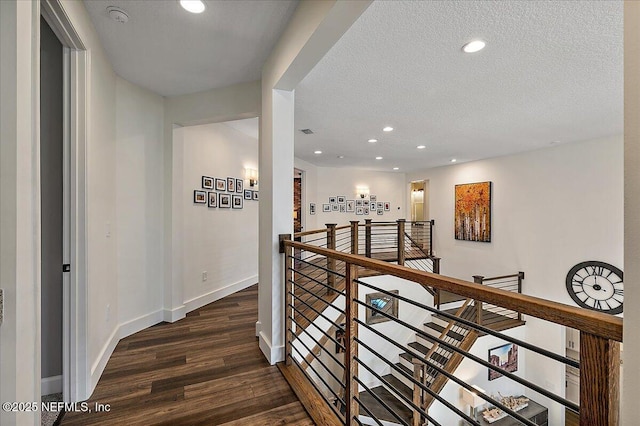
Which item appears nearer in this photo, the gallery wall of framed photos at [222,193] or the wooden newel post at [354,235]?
the gallery wall of framed photos at [222,193]

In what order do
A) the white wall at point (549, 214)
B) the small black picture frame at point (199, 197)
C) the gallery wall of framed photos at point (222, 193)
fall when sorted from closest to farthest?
the small black picture frame at point (199, 197) → the gallery wall of framed photos at point (222, 193) → the white wall at point (549, 214)

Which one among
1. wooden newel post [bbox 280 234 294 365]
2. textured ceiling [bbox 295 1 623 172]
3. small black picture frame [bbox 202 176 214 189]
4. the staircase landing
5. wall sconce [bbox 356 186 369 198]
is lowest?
the staircase landing

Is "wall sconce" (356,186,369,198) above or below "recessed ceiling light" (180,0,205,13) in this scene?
below

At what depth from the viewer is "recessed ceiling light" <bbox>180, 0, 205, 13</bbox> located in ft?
5.95

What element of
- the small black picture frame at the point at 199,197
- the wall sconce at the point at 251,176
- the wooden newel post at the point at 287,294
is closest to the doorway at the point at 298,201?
the wall sconce at the point at 251,176

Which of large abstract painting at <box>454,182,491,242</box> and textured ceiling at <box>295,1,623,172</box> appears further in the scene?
large abstract painting at <box>454,182,491,242</box>

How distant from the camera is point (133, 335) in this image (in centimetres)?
289

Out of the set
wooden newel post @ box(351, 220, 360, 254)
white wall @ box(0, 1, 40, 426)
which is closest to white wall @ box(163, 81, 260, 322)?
white wall @ box(0, 1, 40, 426)

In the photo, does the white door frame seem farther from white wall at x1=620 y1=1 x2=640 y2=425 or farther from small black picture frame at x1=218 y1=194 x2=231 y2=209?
white wall at x1=620 y1=1 x2=640 y2=425

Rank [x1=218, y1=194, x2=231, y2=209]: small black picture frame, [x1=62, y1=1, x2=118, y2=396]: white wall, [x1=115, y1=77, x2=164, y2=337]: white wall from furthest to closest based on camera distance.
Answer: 1. [x1=218, y1=194, x2=231, y2=209]: small black picture frame
2. [x1=115, y1=77, x2=164, y2=337]: white wall
3. [x1=62, y1=1, x2=118, y2=396]: white wall

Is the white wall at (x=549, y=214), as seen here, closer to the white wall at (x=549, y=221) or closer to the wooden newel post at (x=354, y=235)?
the white wall at (x=549, y=221)

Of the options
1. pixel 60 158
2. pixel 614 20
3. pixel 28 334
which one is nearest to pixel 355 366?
pixel 28 334

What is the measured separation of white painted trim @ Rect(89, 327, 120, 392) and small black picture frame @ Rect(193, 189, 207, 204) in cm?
165

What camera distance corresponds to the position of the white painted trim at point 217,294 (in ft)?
11.9
